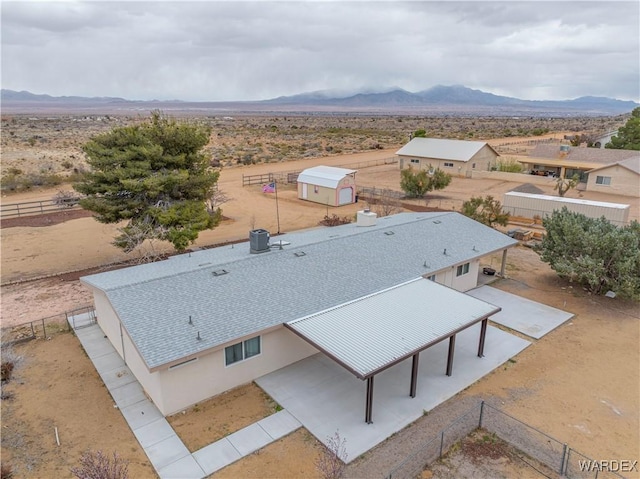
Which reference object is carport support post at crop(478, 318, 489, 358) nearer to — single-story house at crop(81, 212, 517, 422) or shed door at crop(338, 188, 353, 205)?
single-story house at crop(81, 212, 517, 422)

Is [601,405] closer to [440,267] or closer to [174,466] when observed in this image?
[440,267]

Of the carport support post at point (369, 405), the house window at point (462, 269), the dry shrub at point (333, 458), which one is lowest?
the dry shrub at point (333, 458)

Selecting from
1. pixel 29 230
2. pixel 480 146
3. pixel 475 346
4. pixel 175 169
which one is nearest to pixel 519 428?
pixel 475 346

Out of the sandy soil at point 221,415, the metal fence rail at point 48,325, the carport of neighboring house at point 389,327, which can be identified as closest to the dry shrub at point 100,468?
the sandy soil at point 221,415

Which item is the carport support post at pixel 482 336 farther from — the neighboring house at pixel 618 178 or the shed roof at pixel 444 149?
the shed roof at pixel 444 149

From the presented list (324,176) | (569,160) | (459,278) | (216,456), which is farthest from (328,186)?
(569,160)

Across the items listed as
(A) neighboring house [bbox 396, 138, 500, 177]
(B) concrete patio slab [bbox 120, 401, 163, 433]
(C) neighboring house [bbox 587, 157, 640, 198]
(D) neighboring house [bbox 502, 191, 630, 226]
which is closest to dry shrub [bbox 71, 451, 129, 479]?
(B) concrete patio slab [bbox 120, 401, 163, 433]

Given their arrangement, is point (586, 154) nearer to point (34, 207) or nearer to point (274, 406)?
point (274, 406)
